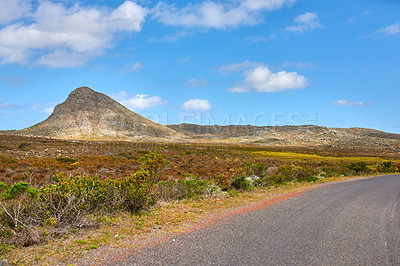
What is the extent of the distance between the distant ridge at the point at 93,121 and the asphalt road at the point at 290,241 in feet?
448

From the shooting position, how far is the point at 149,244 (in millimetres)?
5633

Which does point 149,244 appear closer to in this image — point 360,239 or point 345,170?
point 360,239

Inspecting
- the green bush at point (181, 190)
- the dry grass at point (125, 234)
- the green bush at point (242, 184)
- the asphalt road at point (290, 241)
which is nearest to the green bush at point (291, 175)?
the green bush at point (242, 184)

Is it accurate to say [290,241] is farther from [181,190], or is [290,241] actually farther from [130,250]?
[181,190]

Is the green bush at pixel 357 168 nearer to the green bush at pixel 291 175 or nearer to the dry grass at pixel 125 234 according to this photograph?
the green bush at pixel 291 175

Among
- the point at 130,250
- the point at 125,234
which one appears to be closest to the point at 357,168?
the point at 125,234

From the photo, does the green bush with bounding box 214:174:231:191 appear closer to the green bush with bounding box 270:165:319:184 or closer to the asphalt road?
the asphalt road

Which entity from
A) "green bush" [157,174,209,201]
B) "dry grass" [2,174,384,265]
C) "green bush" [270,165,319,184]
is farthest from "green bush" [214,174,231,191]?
"green bush" [270,165,319,184]

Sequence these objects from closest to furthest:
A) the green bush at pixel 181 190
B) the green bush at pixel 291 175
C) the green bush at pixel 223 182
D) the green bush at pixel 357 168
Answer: the green bush at pixel 181 190
the green bush at pixel 223 182
the green bush at pixel 291 175
the green bush at pixel 357 168

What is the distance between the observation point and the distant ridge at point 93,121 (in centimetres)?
13700

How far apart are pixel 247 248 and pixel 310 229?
98.9 inches

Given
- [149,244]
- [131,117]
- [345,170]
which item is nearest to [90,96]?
[131,117]

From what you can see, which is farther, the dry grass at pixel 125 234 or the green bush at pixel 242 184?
the green bush at pixel 242 184

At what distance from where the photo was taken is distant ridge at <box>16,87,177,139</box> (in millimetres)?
137000
